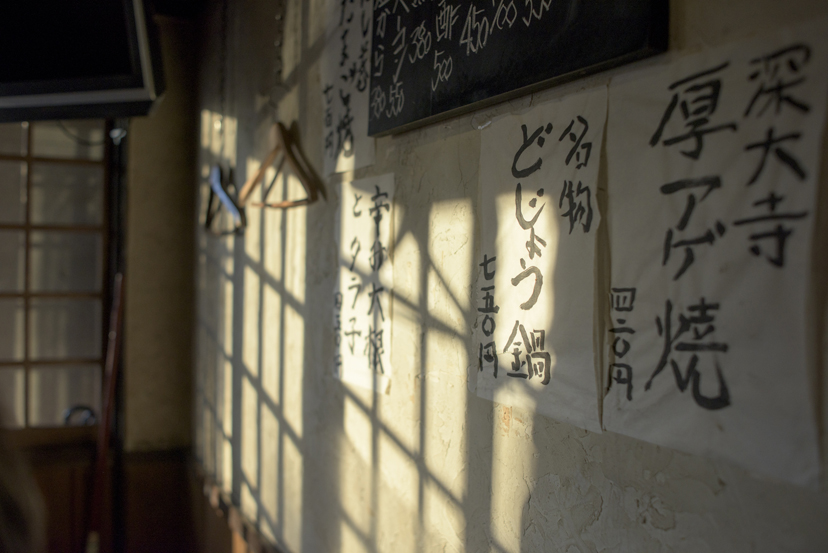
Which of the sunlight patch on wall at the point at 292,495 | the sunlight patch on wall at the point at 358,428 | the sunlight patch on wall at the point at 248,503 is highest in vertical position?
the sunlight patch on wall at the point at 358,428

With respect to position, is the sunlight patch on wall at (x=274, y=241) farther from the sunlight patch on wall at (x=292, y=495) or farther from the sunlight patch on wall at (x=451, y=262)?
the sunlight patch on wall at (x=451, y=262)

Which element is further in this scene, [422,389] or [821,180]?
[422,389]

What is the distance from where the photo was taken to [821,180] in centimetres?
59

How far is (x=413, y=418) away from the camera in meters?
1.31

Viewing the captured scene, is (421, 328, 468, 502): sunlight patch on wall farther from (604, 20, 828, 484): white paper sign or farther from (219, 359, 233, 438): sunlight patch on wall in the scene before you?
(219, 359, 233, 438): sunlight patch on wall

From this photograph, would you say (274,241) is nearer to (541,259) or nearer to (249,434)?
(249,434)

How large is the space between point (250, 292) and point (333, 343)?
86 cm

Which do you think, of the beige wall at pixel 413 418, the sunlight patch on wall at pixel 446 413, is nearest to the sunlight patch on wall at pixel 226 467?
the beige wall at pixel 413 418

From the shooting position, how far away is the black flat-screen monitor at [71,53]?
1.82 metres

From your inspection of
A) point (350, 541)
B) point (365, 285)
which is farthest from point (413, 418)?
point (350, 541)

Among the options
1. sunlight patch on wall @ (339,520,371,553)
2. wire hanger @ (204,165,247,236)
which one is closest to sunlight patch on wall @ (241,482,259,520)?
sunlight patch on wall @ (339,520,371,553)

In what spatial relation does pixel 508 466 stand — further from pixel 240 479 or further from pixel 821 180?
pixel 240 479

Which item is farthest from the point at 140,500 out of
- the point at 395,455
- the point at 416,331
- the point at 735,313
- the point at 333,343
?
the point at 735,313

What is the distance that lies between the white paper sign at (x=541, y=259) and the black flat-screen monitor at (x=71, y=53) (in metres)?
1.37
